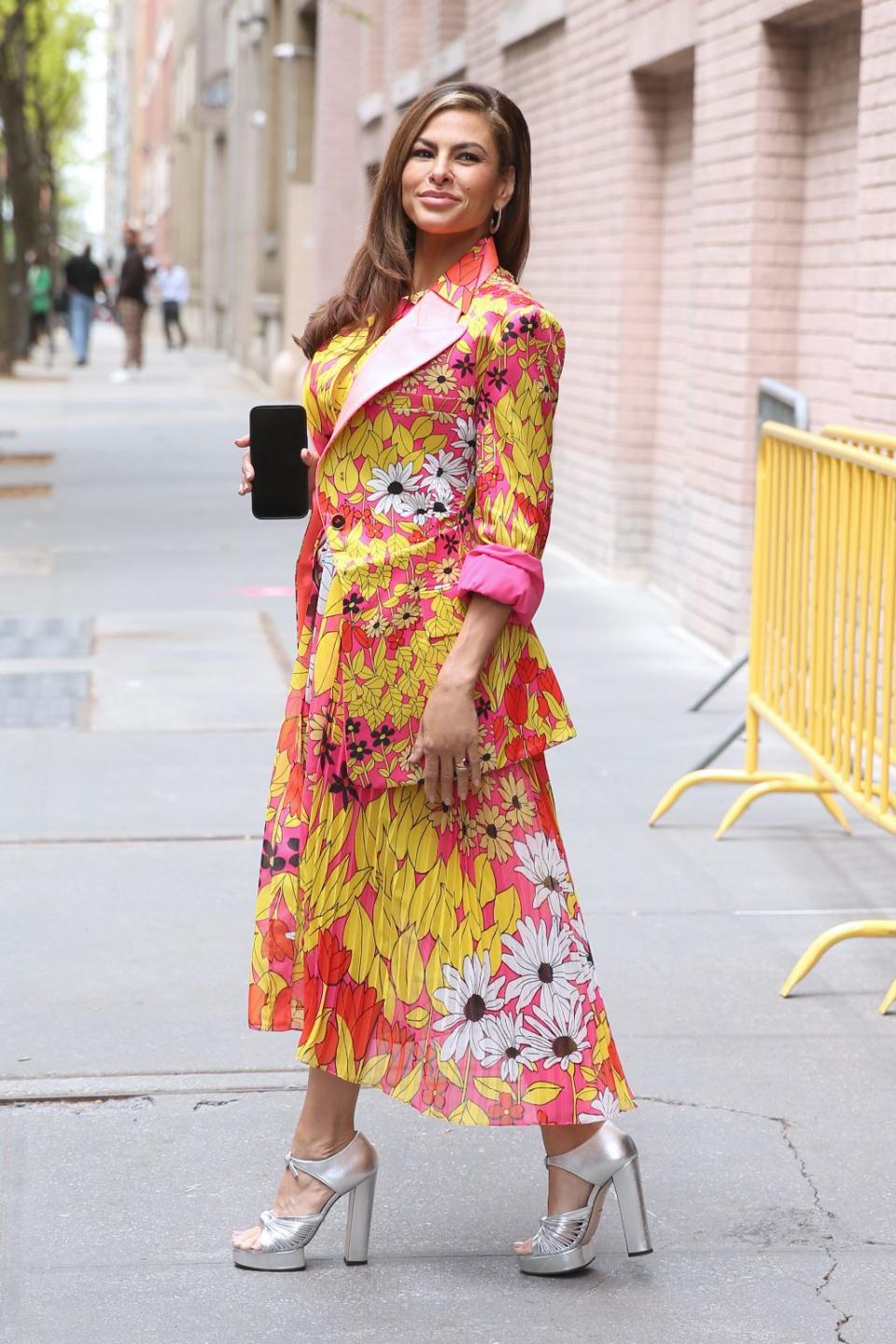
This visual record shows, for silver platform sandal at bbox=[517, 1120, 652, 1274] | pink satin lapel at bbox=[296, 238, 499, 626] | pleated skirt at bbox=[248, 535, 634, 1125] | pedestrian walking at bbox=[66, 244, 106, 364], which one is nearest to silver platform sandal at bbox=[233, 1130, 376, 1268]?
pleated skirt at bbox=[248, 535, 634, 1125]

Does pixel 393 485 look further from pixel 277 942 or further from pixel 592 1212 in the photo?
pixel 592 1212

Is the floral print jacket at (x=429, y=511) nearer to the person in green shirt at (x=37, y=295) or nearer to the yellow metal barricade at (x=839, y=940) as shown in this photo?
the yellow metal barricade at (x=839, y=940)

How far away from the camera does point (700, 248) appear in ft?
33.2

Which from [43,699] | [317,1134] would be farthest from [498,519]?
[43,699]

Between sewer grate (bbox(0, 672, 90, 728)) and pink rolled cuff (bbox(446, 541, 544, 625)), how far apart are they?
16.1 ft

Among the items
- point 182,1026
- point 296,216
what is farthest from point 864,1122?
point 296,216

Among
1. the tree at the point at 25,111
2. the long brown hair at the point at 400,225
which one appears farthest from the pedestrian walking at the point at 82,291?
the long brown hair at the point at 400,225

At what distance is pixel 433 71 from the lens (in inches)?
742

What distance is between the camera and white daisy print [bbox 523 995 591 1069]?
337 cm

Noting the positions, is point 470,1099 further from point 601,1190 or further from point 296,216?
point 296,216

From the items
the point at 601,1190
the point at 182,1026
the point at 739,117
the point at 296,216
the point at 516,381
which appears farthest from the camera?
the point at 296,216

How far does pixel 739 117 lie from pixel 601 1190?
Result: 22.9 ft

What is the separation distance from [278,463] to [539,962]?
956 mm

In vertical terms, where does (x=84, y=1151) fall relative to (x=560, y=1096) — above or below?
below
